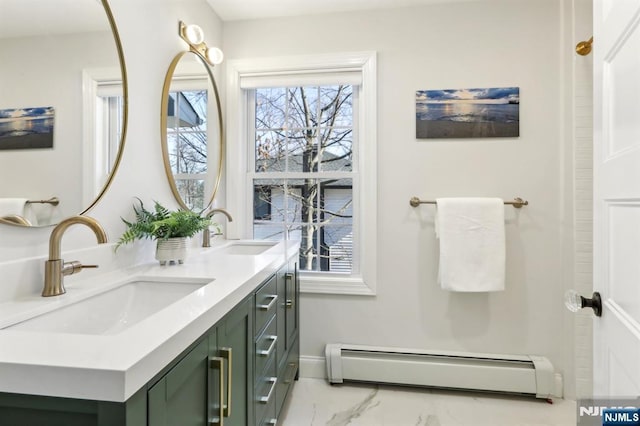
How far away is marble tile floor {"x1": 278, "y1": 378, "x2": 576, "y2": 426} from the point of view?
1.72 m

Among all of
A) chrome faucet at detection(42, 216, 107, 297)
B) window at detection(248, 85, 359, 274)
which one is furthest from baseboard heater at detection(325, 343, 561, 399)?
chrome faucet at detection(42, 216, 107, 297)

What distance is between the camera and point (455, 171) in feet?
6.63

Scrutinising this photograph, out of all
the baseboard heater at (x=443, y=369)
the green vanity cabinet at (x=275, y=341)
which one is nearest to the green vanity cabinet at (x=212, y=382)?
the green vanity cabinet at (x=275, y=341)

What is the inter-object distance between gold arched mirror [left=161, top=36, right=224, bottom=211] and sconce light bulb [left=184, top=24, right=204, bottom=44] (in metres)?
0.07

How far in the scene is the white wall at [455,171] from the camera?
1.95m

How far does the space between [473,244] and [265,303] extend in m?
1.28

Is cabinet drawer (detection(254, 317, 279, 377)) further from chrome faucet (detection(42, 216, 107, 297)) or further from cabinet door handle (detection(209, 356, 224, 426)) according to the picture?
chrome faucet (detection(42, 216, 107, 297))

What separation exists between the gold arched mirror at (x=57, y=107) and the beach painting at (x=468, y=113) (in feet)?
5.31

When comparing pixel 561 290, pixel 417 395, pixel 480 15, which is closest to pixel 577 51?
pixel 480 15

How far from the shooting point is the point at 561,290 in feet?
6.39

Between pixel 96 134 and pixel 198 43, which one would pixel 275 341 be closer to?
pixel 96 134

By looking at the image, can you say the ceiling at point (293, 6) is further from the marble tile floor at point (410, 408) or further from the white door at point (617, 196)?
the marble tile floor at point (410, 408)

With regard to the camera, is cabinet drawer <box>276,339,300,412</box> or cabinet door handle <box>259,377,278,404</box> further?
cabinet drawer <box>276,339,300,412</box>

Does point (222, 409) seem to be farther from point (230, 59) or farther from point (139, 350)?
point (230, 59)
